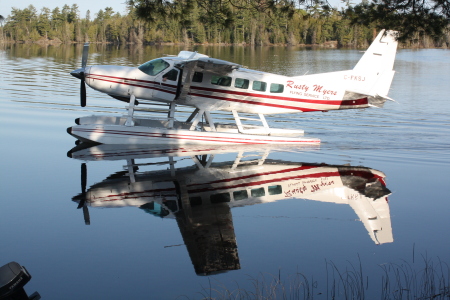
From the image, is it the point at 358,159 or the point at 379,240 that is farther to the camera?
the point at 358,159

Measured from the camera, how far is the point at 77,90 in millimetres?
25422

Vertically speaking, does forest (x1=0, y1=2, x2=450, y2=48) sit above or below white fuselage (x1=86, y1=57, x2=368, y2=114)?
above

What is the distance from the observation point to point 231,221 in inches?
335

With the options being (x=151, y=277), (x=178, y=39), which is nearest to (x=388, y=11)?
(x=151, y=277)

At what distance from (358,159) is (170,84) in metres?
5.13

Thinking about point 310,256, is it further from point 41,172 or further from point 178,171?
point 41,172

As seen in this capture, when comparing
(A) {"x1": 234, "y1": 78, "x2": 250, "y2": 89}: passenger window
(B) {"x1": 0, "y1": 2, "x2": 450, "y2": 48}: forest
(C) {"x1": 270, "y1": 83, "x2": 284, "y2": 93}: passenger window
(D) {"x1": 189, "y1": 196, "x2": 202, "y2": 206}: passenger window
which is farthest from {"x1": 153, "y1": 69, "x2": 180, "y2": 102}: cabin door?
(B) {"x1": 0, "y1": 2, "x2": 450, "y2": 48}: forest

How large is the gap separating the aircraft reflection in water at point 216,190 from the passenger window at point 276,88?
242 centimetres

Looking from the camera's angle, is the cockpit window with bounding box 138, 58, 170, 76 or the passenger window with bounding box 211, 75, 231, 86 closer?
the cockpit window with bounding box 138, 58, 170, 76

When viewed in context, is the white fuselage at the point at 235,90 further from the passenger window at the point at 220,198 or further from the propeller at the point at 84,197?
the passenger window at the point at 220,198

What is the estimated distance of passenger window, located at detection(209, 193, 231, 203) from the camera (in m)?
9.52

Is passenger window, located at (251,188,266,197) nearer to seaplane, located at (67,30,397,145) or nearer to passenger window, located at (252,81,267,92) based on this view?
seaplane, located at (67,30,397,145)

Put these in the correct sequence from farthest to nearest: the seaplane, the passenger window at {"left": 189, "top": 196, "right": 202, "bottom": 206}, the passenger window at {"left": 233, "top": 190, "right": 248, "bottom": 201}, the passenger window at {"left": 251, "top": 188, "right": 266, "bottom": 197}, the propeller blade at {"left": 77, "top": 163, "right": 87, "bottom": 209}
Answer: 1. the seaplane
2. the passenger window at {"left": 251, "top": 188, "right": 266, "bottom": 197}
3. the passenger window at {"left": 233, "top": 190, "right": 248, "bottom": 201}
4. the passenger window at {"left": 189, "top": 196, "right": 202, "bottom": 206}
5. the propeller blade at {"left": 77, "top": 163, "right": 87, "bottom": 209}

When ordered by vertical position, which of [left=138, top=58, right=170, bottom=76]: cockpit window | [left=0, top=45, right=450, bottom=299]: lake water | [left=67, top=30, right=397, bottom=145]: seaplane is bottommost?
[left=0, top=45, right=450, bottom=299]: lake water
